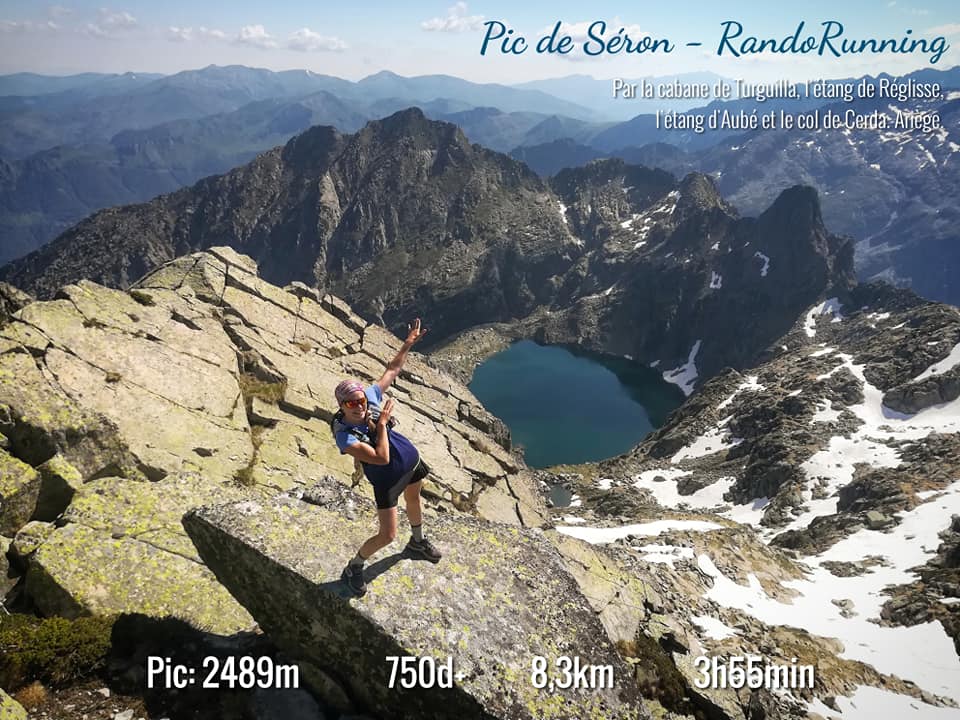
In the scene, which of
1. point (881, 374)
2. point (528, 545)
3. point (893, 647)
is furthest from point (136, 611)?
point (881, 374)

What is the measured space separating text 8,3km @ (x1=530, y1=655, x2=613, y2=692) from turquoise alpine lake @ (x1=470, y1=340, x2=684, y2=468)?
112 metres

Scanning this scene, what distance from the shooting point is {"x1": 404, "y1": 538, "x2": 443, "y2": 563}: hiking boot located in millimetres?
10375

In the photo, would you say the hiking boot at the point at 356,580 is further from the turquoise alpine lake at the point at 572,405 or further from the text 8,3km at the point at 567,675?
A: the turquoise alpine lake at the point at 572,405

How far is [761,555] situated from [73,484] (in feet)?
134

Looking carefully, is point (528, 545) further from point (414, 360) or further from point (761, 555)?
point (414, 360)

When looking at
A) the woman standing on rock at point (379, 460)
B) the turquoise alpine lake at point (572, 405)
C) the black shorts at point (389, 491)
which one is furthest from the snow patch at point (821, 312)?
the black shorts at point (389, 491)

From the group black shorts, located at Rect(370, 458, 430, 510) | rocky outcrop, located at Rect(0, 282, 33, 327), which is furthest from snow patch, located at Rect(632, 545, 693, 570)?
rocky outcrop, located at Rect(0, 282, 33, 327)

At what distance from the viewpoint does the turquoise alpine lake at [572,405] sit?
13200cm

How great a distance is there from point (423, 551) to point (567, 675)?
3.27m

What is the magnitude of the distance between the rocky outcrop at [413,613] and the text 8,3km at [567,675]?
8 centimetres

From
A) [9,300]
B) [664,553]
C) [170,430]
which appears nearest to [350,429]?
[170,430]

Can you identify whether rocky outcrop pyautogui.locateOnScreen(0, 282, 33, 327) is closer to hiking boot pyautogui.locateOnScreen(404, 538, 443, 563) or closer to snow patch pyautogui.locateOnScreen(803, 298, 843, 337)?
hiking boot pyautogui.locateOnScreen(404, 538, 443, 563)

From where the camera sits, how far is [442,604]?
9562mm

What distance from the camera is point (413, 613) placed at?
30.2ft
